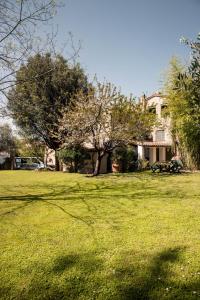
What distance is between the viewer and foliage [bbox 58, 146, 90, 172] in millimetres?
27964

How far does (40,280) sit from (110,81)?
733 inches

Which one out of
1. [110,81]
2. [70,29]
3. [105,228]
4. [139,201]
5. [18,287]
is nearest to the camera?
[18,287]

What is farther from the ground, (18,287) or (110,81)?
(110,81)

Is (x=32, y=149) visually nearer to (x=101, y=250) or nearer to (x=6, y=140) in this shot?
(x=6, y=140)

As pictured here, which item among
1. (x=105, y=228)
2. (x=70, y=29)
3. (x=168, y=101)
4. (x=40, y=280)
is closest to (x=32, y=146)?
(x=168, y=101)

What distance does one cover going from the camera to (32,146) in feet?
122

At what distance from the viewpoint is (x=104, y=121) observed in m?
21.9

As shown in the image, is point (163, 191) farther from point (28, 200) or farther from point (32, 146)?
point (32, 146)

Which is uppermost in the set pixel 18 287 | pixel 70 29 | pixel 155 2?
pixel 70 29

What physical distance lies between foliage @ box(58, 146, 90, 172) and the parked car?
10.7m

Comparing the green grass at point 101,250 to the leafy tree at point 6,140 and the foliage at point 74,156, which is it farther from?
the leafy tree at point 6,140

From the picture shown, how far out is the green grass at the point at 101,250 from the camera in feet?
15.3

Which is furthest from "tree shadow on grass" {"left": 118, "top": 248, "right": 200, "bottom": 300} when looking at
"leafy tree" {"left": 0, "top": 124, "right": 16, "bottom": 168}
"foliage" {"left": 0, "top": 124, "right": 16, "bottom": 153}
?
"foliage" {"left": 0, "top": 124, "right": 16, "bottom": 153}

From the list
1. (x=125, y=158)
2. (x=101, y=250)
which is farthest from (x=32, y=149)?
(x=101, y=250)
